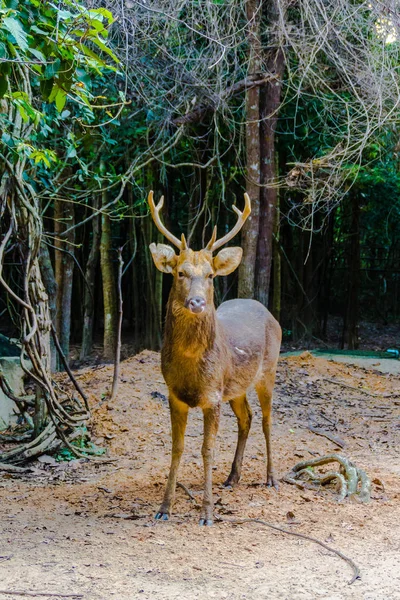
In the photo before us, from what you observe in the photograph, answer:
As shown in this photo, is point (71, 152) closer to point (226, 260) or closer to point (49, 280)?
point (49, 280)

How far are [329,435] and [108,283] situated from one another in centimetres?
494

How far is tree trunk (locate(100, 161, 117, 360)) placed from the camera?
438 inches

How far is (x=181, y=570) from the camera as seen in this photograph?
12.4 feet

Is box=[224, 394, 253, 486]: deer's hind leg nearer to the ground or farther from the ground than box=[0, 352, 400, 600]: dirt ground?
farther from the ground

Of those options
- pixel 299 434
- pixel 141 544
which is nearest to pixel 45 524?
pixel 141 544

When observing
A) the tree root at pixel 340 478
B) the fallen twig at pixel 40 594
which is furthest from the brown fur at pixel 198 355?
the fallen twig at pixel 40 594

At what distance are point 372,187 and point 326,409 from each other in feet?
22.4

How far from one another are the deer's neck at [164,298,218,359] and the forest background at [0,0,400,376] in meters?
1.38

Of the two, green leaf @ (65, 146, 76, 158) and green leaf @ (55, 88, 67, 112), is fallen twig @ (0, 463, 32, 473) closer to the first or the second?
green leaf @ (65, 146, 76, 158)

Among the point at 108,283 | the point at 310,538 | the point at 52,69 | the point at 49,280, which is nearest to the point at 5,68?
the point at 52,69

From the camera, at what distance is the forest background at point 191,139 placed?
5719 millimetres

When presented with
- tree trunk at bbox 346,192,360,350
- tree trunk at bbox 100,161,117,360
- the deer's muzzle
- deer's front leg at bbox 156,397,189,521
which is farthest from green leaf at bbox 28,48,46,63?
tree trunk at bbox 346,192,360,350

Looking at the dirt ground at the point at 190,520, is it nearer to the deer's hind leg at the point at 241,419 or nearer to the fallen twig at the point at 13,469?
the fallen twig at the point at 13,469

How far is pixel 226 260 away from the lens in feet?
16.1
